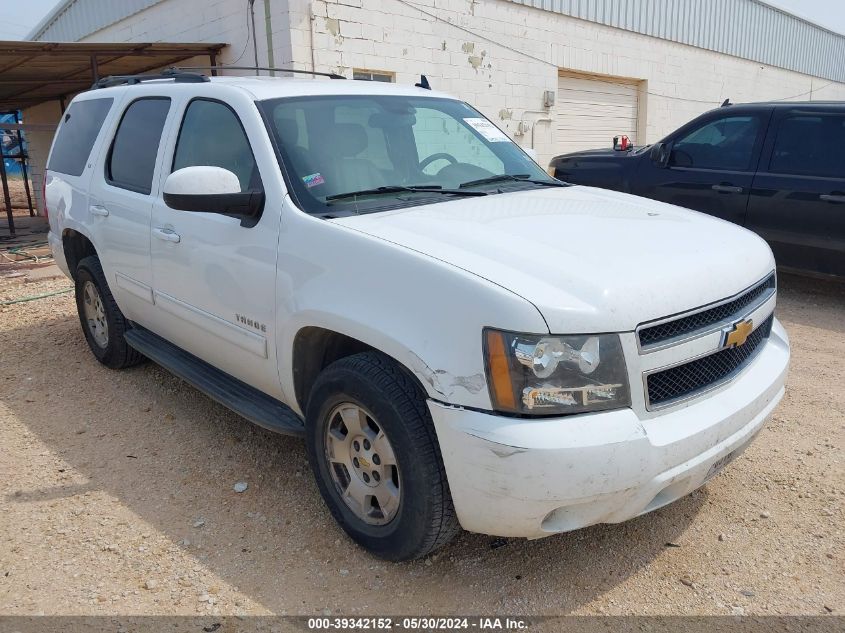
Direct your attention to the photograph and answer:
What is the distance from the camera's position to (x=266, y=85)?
363cm

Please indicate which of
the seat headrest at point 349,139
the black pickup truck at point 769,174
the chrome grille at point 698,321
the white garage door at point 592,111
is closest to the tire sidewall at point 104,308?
the seat headrest at point 349,139

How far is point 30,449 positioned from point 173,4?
9218 millimetres

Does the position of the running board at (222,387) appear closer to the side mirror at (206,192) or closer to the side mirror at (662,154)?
the side mirror at (206,192)

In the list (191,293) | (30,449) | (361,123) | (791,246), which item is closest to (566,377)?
(361,123)

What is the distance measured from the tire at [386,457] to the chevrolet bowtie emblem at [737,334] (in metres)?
1.14

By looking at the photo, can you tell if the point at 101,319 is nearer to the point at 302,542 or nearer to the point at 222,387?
the point at 222,387

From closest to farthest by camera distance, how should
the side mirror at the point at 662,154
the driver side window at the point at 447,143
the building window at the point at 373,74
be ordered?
the driver side window at the point at 447,143, the side mirror at the point at 662,154, the building window at the point at 373,74

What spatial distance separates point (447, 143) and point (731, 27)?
17.5m

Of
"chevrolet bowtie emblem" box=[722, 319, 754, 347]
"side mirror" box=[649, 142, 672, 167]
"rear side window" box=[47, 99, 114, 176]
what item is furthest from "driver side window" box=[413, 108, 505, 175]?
"side mirror" box=[649, 142, 672, 167]

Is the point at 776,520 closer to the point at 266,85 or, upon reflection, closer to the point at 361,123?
the point at 361,123


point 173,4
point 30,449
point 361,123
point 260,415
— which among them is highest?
point 173,4

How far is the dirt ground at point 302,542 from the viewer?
2.70 metres

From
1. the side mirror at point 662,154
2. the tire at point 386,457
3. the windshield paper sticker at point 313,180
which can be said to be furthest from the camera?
the side mirror at point 662,154

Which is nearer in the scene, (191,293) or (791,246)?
(191,293)
